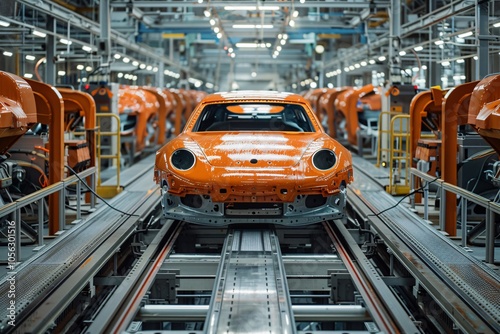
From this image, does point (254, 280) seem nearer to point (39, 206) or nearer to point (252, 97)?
point (39, 206)

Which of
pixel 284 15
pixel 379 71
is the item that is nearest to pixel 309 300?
pixel 284 15

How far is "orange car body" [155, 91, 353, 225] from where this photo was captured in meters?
6.15

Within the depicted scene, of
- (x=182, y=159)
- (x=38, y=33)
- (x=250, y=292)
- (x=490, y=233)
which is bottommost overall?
(x=250, y=292)

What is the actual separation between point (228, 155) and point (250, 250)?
107cm

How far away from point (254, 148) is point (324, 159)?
0.70 meters

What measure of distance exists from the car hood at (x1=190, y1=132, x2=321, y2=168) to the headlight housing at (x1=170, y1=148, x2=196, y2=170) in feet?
0.49

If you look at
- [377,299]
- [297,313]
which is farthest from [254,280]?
[377,299]

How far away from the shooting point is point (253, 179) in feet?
20.1

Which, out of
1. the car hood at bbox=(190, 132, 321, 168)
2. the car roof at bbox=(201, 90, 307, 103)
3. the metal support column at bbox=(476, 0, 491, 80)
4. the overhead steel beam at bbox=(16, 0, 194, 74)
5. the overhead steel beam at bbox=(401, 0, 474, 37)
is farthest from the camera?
the overhead steel beam at bbox=(16, 0, 194, 74)

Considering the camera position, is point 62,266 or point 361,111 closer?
point 62,266

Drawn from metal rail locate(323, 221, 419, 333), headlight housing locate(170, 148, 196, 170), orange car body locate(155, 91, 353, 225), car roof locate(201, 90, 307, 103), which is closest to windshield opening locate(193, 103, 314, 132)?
car roof locate(201, 90, 307, 103)

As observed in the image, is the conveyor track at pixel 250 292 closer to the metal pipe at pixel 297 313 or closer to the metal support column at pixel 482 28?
the metal pipe at pixel 297 313

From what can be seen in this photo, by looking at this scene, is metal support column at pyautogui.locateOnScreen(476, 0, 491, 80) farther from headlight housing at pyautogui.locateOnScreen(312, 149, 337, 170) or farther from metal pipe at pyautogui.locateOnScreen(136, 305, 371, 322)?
metal pipe at pyautogui.locateOnScreen(136, 305, 371, 322)

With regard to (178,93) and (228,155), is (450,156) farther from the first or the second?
(178,93)
